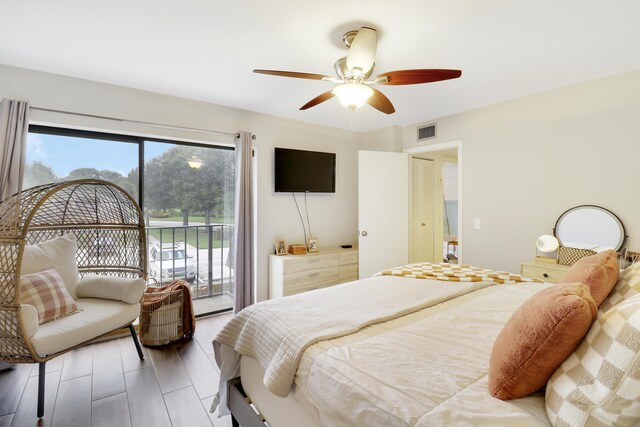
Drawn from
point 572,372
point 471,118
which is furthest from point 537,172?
point 572,372

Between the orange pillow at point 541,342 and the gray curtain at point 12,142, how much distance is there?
10.9ft

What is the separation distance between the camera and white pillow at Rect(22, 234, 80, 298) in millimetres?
2193

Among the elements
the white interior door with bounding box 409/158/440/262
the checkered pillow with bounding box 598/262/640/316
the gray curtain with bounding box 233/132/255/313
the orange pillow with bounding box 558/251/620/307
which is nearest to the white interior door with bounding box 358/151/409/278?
the white interior door with bounding box 409/158/440/262

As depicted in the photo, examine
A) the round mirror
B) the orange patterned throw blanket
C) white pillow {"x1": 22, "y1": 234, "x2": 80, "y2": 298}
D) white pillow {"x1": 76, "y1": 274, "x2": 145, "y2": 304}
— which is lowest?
white pillow {"x1": 76, "y1": 274, "x2": 145, "y2": 304}

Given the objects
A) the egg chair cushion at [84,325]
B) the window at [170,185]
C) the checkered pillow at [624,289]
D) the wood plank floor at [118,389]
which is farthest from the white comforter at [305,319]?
the window at [170,185]

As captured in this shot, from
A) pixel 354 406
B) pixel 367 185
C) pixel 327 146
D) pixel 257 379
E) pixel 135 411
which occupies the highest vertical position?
pixel 327 146

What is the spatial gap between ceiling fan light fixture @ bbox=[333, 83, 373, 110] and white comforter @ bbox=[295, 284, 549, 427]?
136cm

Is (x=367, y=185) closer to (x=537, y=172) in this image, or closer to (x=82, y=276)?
(x=537, y=172)

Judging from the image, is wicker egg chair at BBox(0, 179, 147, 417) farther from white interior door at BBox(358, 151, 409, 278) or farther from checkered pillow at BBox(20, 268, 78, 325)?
white interior door at BBox(358, 151, 409, 278)

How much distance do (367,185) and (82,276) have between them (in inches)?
123

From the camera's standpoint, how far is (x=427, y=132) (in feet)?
13.0

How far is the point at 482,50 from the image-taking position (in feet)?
7.17

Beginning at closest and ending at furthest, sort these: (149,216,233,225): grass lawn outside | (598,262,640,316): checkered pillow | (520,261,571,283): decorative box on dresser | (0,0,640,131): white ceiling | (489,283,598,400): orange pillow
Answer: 1. (489,283,598,400): orange pillow
2. (598,262,640,316): checkered pillow
3. (0,0,640,131): white ceiling
4. (520,261,571,283): decorative box on dresser
5. (149,216,233,225): grass lawn outside

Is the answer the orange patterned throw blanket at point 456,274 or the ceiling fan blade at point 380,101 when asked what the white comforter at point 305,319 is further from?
the ceiling fan blade at point 380,101
